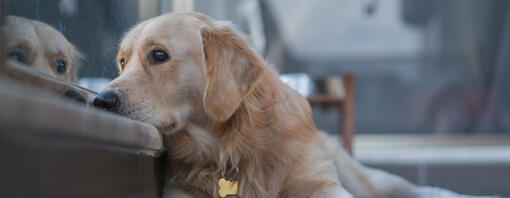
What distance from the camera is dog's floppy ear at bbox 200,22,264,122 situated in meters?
1.27

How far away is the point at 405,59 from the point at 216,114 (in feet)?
11.8

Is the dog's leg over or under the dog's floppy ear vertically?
under

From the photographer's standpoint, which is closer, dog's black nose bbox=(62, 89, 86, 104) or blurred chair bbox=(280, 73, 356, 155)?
dog's black nose bbox=(62, 89, 86, 104)

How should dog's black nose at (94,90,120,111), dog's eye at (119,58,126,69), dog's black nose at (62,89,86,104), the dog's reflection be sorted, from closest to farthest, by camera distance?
the dog's reflection < dog's black nose at (62,89,86,104) < dog's black nose at (94,90,120,111) < dog's eye at (119,58,126,69)

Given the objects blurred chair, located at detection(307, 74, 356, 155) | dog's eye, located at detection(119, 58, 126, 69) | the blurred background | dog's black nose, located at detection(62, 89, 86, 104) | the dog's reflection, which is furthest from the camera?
the blurred background

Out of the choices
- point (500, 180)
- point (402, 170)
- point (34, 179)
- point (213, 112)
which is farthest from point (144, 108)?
point (500, 180)

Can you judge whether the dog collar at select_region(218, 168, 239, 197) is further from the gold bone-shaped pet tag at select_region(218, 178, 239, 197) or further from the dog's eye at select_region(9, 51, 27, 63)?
the dog's eye at select_region(9, 51, 27, 63)

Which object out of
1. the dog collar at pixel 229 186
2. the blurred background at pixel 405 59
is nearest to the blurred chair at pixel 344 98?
the blurred background at pixel 405 59

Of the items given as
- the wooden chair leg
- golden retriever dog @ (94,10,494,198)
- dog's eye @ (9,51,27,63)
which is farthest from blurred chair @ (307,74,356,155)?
dog's eye @ (9,51,27,63)

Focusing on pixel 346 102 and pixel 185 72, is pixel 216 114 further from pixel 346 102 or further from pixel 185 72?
pixel 346 102

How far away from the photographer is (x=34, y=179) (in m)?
0.56

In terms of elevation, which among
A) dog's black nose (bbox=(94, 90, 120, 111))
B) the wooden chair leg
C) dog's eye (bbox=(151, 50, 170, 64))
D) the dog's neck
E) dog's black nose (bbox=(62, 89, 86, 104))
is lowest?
the wooden chair leg

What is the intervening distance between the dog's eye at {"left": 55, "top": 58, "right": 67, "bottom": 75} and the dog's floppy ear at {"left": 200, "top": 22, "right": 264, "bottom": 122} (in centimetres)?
40

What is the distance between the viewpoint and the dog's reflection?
0.67 meters
